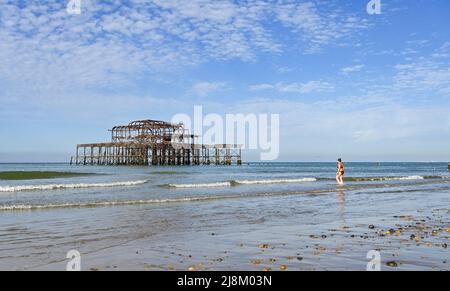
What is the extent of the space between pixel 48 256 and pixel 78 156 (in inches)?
3561

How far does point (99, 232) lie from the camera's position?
985 cm

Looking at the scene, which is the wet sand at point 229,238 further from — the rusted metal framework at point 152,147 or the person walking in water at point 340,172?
the rusted metal framework at point 152,147

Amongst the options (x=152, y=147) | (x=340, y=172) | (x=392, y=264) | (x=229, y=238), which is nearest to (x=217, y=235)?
(x=229, y=238)

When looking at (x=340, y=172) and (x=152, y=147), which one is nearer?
(x=340, y=172)

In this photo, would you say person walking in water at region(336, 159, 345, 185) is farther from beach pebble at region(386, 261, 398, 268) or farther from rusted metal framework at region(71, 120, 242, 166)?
rusted metal framework at region(71, 120, 242, 166)

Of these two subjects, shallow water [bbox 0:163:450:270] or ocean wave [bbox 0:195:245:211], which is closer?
shallow water [bbox 0:163:450:270]

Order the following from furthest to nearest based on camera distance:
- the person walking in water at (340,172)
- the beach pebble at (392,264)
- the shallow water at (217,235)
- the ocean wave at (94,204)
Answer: the person walking in water at (340,172), the ocean wave at (94,204), the shallow water at (217,235), the beach pebble at (392,264)

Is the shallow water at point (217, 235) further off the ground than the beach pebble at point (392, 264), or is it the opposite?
the beach pebble at point (392, 264)

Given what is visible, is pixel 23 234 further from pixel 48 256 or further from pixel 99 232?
pixel 48 256

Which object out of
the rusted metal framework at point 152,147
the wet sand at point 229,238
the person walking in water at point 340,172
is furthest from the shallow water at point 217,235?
the rusted metal framework at point 152,147

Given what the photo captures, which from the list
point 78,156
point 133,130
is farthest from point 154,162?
point 78,156

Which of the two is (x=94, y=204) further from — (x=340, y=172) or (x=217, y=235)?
(x=340, y=172)

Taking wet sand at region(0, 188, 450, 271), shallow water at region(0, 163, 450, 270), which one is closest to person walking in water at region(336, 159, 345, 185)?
shallow water at region(0, 163, 450, 270)
